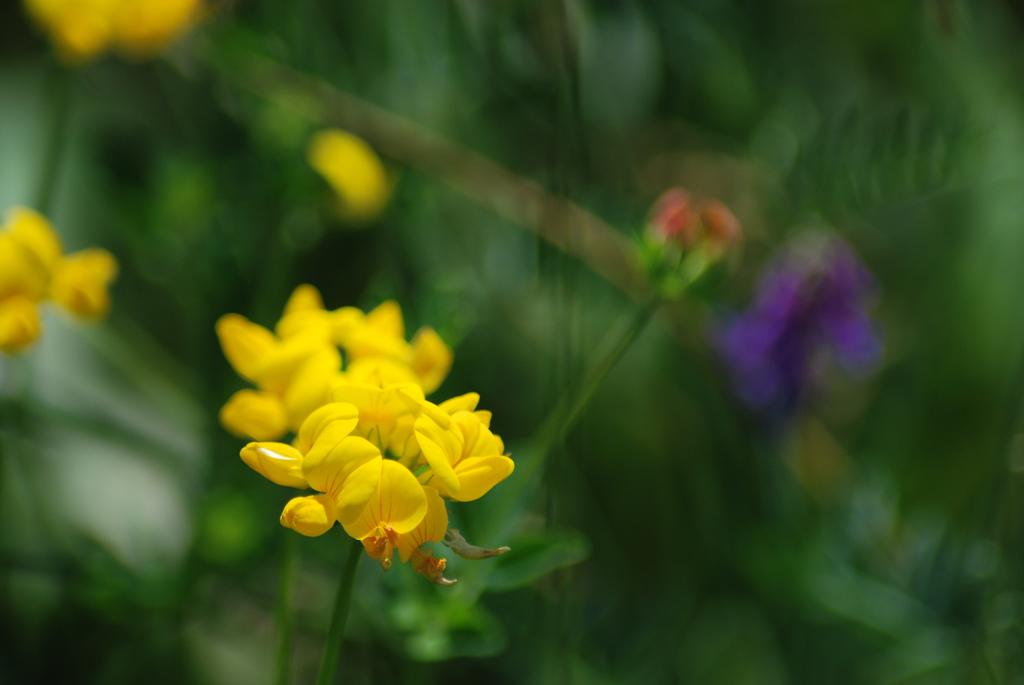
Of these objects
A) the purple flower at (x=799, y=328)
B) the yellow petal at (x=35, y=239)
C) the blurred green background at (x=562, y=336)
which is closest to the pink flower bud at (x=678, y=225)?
the blurred green background at (x=562, y=336)

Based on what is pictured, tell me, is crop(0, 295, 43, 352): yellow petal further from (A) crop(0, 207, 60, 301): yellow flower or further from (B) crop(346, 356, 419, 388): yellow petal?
(B) crop(346, 356, 419, 388): yellow petal

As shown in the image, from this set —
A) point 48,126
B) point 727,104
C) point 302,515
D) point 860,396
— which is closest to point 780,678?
point 860,396

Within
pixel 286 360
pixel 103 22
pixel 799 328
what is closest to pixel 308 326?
pixel 286 360

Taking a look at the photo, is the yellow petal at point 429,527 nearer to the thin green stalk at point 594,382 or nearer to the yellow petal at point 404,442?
the yellow petal at point 404,442

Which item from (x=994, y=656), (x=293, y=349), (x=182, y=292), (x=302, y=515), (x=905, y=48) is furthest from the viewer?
(x=905, y=48)

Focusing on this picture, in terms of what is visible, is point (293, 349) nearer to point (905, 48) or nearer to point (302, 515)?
point (302, 515)

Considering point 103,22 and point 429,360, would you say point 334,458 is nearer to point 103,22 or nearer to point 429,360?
point 429,360
